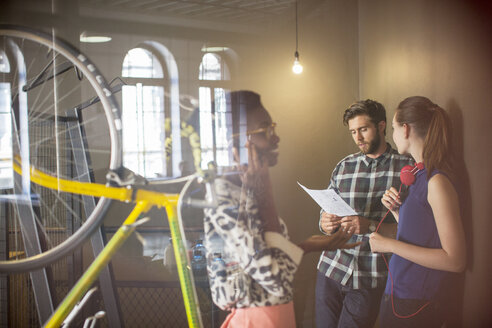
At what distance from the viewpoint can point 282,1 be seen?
1.57m

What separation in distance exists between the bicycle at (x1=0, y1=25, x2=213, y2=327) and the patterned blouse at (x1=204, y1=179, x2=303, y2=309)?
0.08m

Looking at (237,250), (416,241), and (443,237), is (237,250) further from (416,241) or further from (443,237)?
(443,237)

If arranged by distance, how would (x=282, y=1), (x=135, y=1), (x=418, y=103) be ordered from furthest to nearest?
(x=418, y=103)
(x=282, y=1)
(x=135, y=1)

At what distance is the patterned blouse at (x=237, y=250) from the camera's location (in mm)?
1499

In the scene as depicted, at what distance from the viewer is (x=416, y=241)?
166 centimetres

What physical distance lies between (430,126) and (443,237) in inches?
18.8

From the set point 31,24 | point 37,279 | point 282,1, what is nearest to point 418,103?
point 282,1

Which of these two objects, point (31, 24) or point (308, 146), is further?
point (308, 146)

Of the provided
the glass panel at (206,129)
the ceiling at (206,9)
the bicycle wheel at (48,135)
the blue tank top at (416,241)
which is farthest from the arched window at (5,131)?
the blue tank top at (416,241)

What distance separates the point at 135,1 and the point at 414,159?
51.0 inches

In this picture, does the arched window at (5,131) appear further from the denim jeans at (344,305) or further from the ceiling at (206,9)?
the denim jeans at (344,305)

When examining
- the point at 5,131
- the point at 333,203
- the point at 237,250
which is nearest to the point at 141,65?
the point at 5,131

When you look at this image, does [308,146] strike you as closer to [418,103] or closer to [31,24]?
[418,103]

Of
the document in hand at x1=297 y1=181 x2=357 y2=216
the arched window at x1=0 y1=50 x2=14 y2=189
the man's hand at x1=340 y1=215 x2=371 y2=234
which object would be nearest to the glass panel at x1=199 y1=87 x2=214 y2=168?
the document in hand at x1=297 y1=181 x2=357 y2=216
